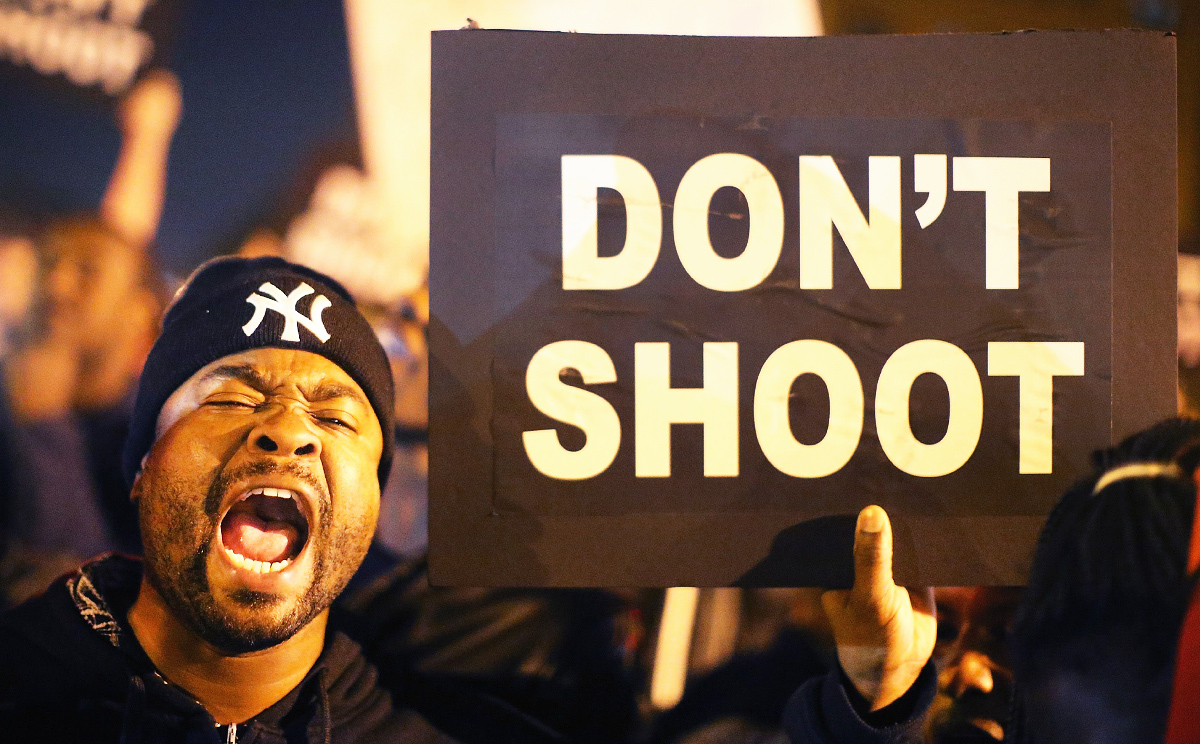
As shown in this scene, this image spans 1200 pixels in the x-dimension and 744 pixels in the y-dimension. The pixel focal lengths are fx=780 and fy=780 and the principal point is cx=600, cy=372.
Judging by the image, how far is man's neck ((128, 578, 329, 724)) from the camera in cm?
117

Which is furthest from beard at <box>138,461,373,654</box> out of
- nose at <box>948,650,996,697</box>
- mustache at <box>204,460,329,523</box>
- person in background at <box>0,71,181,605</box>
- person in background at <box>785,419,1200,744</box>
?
nose at <box>948,650,996,697</box>

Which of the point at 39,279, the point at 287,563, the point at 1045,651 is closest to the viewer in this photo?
the point at 1045,651

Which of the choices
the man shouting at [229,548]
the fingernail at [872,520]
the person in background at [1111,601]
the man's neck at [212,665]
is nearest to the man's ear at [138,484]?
the man shouting at [229,548]

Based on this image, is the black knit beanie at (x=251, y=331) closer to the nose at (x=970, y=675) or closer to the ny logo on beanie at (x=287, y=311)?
the ny logo on beanie at (x=287, y=311)

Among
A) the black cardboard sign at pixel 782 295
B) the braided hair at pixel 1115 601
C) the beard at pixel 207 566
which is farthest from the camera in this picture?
the black cardboard sign at pixel 782 295

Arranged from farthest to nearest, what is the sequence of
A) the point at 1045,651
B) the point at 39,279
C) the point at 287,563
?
the point at 39,279, the point at 287,563, the point at 1045,651

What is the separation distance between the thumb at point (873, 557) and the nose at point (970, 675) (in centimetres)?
26

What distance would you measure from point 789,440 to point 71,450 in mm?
1170

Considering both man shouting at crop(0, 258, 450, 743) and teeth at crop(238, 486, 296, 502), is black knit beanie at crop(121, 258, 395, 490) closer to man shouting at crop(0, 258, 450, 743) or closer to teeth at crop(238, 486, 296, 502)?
man shouting at crop(0, 258, 450, 743)

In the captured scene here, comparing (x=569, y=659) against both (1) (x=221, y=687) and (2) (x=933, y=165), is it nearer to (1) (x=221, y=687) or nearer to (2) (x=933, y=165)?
(1) (x=221, y=687)

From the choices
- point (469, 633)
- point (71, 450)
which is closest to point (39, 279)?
point (71, 450)

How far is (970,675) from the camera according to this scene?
134 cm

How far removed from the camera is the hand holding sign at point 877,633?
3.93 feet

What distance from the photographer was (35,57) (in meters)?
1.28
